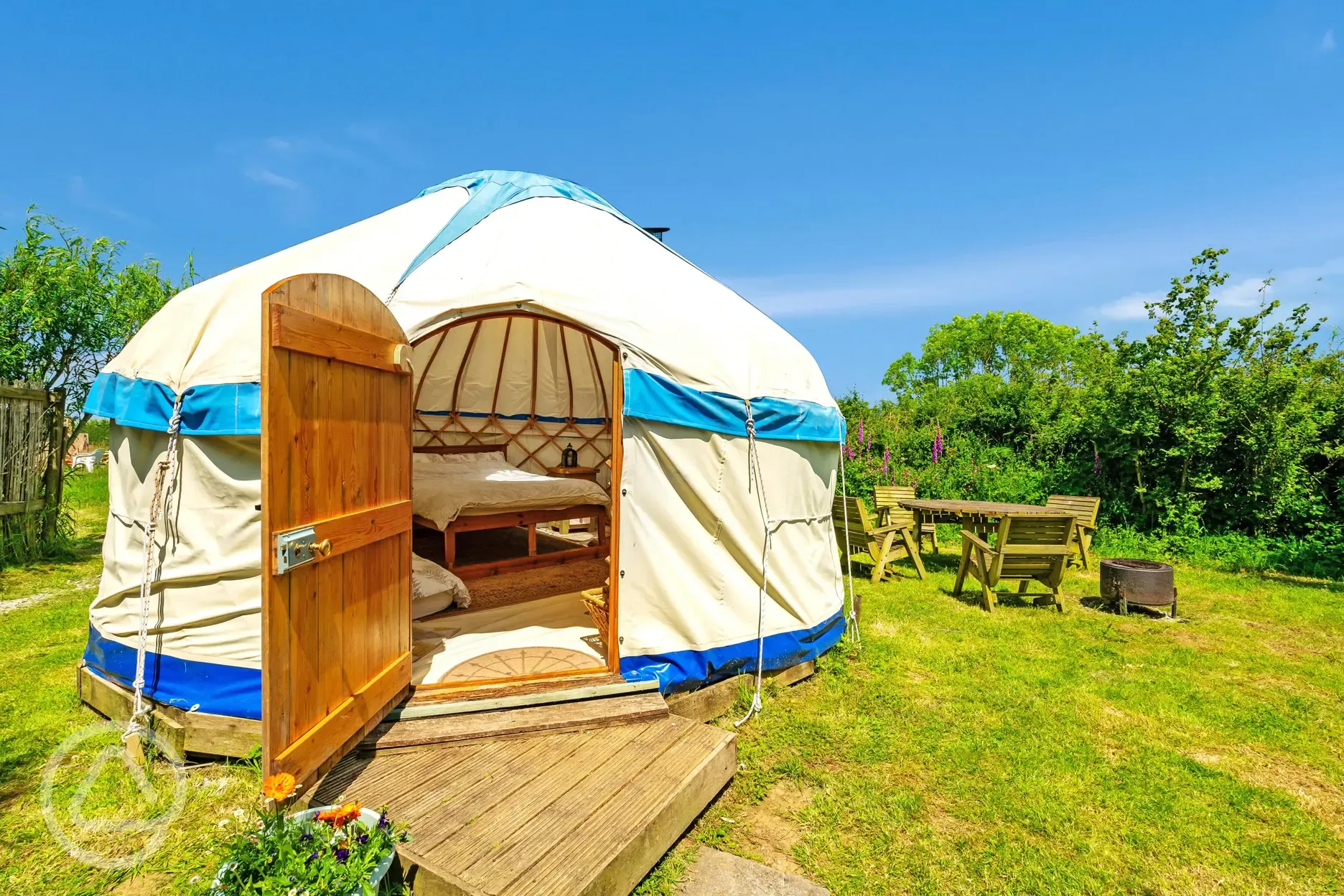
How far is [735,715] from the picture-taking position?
3.52 meters

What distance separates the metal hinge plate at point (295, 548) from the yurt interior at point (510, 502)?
92 cm

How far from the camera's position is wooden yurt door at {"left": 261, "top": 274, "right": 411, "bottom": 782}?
6.57 feet

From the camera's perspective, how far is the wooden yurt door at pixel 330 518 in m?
2.00

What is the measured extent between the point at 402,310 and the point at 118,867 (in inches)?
94.0

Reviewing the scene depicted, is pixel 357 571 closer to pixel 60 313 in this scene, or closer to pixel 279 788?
pixel 279 788

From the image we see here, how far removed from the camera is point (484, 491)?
581 centimetres

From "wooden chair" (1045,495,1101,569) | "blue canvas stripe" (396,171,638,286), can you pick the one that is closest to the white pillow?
"blue canvas stripe" (396,171,638,286)

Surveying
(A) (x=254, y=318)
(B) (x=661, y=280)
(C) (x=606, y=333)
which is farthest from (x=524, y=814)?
(B) (x=661, y=280)

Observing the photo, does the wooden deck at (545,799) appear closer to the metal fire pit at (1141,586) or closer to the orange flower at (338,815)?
the orange flower at (338,815)

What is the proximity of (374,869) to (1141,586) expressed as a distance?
6.09m

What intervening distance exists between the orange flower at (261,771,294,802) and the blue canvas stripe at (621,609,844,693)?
163cm

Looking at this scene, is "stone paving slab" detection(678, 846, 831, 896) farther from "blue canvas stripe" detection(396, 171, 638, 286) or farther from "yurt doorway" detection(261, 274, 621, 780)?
"blue canvas stripe" detection(396, 171, 638, 286)

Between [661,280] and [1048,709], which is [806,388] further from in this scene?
[1048,709]

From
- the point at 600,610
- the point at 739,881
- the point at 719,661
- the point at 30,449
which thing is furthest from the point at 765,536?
the point at 30,449
